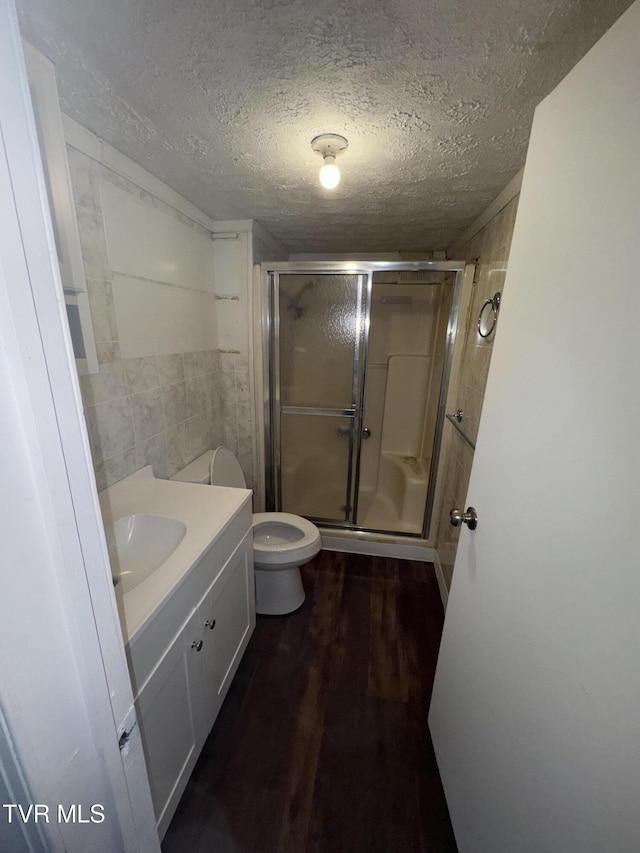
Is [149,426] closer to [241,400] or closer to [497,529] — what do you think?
[241,400]

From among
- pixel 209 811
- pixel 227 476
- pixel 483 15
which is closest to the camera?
pixel 483 15

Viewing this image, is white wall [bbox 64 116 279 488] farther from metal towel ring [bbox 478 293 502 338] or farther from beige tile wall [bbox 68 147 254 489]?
metal towel ring [bbox 478 293 502 338]

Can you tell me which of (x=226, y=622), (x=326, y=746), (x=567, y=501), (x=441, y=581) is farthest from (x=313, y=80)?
(x=441, y=581)

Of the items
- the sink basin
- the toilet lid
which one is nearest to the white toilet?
the toilet lid

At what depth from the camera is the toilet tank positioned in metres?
1.58

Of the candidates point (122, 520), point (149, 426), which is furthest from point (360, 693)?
point (149, 426)

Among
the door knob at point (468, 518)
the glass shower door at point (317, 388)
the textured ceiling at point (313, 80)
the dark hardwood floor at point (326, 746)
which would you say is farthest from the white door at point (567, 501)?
the glass shower door at point (317, 388)

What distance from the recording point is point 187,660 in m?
0.98

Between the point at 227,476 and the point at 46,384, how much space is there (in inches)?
60.3

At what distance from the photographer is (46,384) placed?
0.35 metres

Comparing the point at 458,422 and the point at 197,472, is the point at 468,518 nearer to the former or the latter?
the point at 458,422

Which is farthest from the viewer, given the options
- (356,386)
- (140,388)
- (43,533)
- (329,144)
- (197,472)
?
(356,386)

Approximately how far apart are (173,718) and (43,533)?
0.92 meters

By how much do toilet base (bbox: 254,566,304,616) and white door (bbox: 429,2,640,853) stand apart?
3.42 feet
